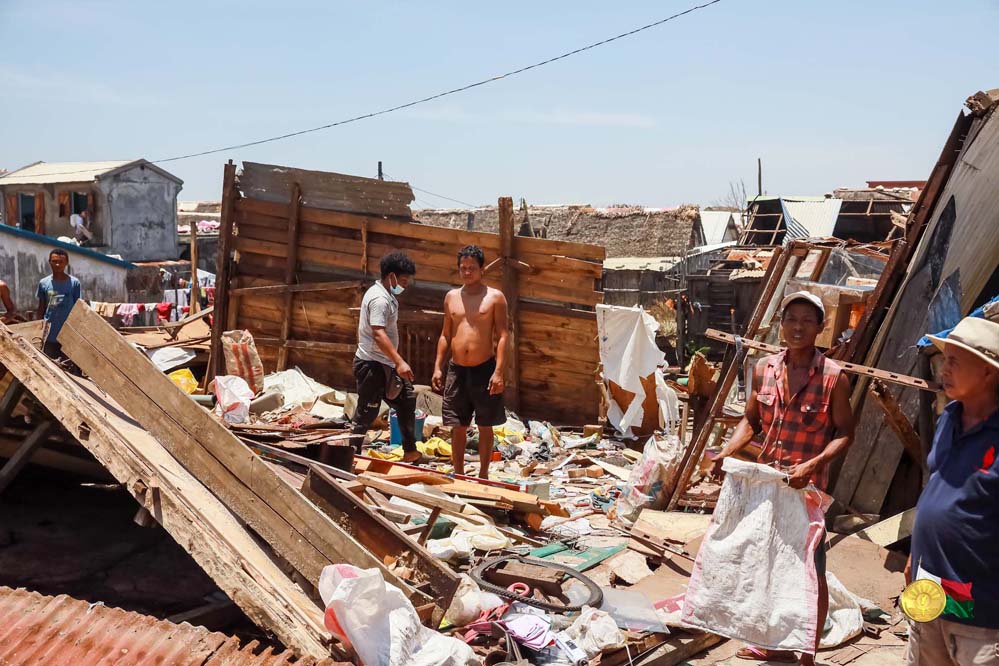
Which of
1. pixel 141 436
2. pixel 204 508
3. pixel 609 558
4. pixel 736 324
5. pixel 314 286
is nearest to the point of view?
pixel 204 508

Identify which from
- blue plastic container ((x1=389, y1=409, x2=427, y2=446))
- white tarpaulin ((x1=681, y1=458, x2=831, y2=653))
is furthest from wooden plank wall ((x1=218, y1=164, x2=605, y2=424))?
white tarpaulin ((x1=681, y1=458, x2=831, y2=653))

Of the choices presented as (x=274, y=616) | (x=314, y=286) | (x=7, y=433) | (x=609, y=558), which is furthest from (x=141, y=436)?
(x=314, y=286)

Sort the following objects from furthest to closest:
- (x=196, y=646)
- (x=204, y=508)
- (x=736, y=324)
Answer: (x=736, y=324) < (x=204, y=508) < (x=196, y=646)

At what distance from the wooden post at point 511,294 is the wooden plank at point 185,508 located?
5.85m

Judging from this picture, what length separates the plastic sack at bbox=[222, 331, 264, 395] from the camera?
36.1 feet

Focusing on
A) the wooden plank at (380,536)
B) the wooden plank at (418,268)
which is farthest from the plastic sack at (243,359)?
the wooden plank at (380,536)

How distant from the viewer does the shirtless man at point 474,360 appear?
6.96m

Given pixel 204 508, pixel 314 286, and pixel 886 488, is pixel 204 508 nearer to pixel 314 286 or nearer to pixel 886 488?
pixel 886 488

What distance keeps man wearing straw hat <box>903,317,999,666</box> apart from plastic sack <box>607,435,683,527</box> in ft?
12.1

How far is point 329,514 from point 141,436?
A: 42.0 inches

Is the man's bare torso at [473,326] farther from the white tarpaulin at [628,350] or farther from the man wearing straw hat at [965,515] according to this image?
the man wearing straw hat at [965,515]

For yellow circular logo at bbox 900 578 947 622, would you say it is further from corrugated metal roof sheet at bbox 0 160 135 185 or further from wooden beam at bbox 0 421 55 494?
corrugated metal roof sheet at bbox 0 160 135 185

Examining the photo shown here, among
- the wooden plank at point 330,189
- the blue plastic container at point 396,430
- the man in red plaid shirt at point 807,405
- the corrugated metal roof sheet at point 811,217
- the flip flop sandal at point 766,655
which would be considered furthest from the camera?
the corrugated metal roof sheet at point 811,217

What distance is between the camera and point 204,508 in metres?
3.98
